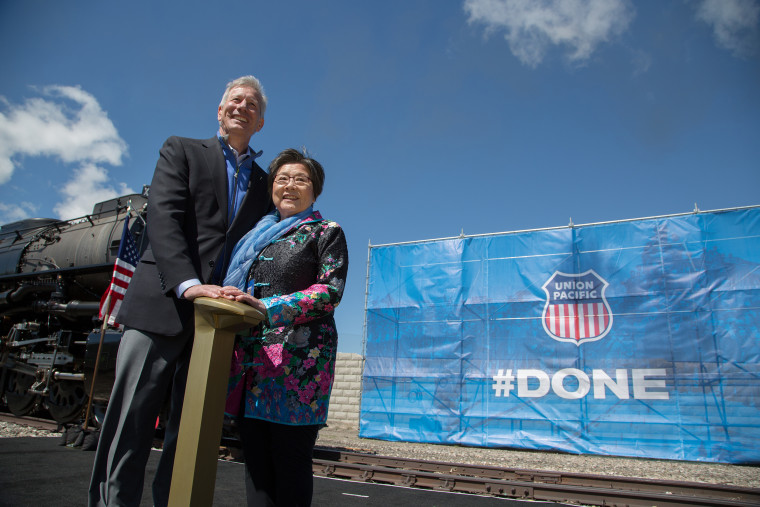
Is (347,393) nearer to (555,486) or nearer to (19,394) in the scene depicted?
(19,394)

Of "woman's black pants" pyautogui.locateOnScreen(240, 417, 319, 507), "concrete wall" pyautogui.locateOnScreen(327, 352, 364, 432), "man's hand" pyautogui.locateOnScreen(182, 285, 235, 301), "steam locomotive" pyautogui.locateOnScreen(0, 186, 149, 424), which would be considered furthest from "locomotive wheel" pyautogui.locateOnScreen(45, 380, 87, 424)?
"man's hand" pyautogui.locateOnScreen(182, 285, 235, 301)

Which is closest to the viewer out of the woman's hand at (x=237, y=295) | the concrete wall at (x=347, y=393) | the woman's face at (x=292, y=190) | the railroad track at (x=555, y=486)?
the woman's hand at (x=237, y=295)

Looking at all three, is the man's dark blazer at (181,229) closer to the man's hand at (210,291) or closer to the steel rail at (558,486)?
the man's hand at (210,291)

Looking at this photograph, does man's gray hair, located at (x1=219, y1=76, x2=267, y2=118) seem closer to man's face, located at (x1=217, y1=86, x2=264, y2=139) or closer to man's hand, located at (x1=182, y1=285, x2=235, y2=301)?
man's face, located at (x1=217, y1=86, x2=264, y2=139)

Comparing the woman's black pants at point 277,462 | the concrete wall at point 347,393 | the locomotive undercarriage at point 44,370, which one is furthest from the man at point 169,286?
the concrete wall at point 347,393

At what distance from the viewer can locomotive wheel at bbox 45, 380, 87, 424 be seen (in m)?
7.00

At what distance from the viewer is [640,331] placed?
27.4 feet

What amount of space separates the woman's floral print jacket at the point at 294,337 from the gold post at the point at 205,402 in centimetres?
34

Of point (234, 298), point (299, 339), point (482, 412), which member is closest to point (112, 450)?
point (299, 339)

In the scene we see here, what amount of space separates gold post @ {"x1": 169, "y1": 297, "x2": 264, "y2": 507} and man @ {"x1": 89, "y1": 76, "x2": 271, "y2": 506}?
0.29m

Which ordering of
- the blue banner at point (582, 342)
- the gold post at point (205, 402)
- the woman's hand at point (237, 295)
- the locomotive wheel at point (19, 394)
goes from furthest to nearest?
the locomotive wheel at point (19, 394) < the blue banner at point (582, 342) < the woman's hand at point (237, 295) < the gold post at point (205, 402)

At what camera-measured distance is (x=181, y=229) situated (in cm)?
151

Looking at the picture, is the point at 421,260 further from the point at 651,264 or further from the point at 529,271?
the point at 651,264

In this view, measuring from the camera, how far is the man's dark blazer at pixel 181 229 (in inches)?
57.4
